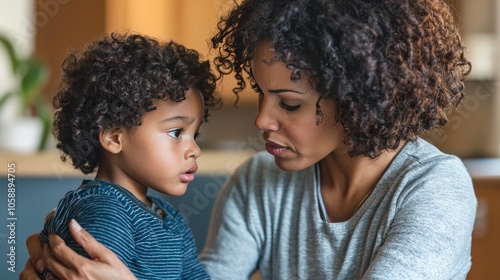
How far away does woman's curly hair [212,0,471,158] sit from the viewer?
1305 mm

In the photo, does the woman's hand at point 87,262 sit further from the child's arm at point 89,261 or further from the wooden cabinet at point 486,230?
the wooden cabinet at point 486,230

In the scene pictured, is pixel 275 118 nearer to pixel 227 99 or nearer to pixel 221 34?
pixel 221 34

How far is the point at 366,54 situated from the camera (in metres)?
1.29

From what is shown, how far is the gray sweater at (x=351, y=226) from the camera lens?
4.30 feet

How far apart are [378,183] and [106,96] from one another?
52 centimetres

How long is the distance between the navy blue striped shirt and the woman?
43 millimetres

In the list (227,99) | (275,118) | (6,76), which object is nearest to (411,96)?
(275,118)

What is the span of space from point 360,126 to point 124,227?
0.43 metres

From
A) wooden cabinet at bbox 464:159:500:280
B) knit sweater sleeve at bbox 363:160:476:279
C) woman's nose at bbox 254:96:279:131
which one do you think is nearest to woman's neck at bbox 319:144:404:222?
knit sweater sleeve at bbox 363:160:476:279

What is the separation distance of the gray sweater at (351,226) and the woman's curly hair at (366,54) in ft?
0.30

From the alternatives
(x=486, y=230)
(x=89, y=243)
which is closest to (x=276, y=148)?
(x=89, y=243)

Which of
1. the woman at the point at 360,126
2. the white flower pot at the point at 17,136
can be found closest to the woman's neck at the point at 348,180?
the woman at the point at 360,126

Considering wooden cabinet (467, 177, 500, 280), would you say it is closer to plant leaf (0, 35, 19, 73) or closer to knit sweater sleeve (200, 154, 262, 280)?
knit sweater sleeve (200, 154, 262, 280)

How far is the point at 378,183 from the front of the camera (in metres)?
1.49
